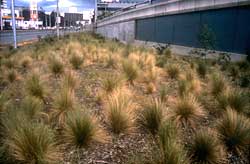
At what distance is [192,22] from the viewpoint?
64.9 feet

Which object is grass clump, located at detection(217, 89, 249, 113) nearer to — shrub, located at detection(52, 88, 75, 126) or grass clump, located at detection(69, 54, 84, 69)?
shrub, located at detection(52, 88, 75, 126)

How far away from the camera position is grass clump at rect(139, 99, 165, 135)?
18.9 ft

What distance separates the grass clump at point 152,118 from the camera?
5766 mm

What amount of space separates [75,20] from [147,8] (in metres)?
137

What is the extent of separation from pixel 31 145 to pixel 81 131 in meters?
0.89

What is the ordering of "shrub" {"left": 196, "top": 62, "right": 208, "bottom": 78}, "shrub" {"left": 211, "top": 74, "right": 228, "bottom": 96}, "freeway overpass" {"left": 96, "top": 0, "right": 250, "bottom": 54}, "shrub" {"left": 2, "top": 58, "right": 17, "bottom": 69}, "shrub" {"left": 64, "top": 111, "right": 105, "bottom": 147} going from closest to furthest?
"shrub" {"left": 64, "top": 111, "right": 105, "bottom": 147}, "shrub" {"left": 211, "top": 74, "right": 228, "bottom": 96}, "shrub" {"left": 196, "top": 62, "right": 208, "bottom": 78}, "shrub" {"left": 2, "top": 58, "right": 17, "bottom": 69}, "freeway overpass" {"left": 96, "top": 0, "right": 250, "bottom": 54}

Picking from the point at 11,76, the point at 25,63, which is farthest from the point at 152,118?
the point at 25,63

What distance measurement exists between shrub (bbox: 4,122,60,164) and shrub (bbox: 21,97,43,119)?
1.22 meters

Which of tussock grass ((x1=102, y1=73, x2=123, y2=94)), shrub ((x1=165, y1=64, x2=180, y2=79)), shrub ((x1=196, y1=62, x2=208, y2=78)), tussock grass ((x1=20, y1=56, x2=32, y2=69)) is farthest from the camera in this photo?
tussock grass ((x1=20, y1=56, x2=32, y2=69))

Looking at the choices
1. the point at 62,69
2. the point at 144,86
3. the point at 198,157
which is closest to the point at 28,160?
the point at 198,157

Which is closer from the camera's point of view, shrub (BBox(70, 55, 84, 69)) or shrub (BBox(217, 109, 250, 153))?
shrub (BBox(217, 109, 250, 153))

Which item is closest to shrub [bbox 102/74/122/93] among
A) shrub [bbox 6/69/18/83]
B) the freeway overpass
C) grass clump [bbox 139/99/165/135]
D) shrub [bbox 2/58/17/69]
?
grass clump [bbox 139/99/165/135]

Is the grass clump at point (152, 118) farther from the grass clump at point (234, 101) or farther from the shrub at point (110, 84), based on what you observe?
the shrub at point (110, 84)

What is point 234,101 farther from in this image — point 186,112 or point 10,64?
point 10,64
